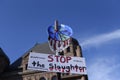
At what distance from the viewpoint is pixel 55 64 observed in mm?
8586

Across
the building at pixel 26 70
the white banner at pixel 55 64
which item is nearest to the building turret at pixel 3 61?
the building at pixel 26 70

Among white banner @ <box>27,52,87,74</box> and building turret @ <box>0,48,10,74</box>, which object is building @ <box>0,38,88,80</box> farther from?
white banner @ <box>27,52,87,74</box>

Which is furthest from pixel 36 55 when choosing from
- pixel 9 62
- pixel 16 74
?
pixel 9 62

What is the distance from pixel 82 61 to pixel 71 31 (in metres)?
1.51

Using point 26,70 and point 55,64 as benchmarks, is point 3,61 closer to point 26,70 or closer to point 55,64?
point 26,70

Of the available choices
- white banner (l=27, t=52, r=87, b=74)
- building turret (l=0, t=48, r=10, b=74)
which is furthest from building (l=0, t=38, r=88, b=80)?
white banner (l=27, t=52, r=87, b=74)

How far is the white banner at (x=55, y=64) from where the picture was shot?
27.8 feet

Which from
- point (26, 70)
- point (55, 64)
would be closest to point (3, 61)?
point (26, 70)

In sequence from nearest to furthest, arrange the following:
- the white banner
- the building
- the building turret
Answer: the white banner → the building → the building turret

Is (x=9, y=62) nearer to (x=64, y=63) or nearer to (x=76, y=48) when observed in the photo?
(x=76, y=48)

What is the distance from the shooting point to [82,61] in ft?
29.2

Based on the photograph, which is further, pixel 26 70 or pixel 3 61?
pixel 3 61

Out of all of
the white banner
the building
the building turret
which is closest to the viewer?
the white banner

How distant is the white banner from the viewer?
8477 mm
